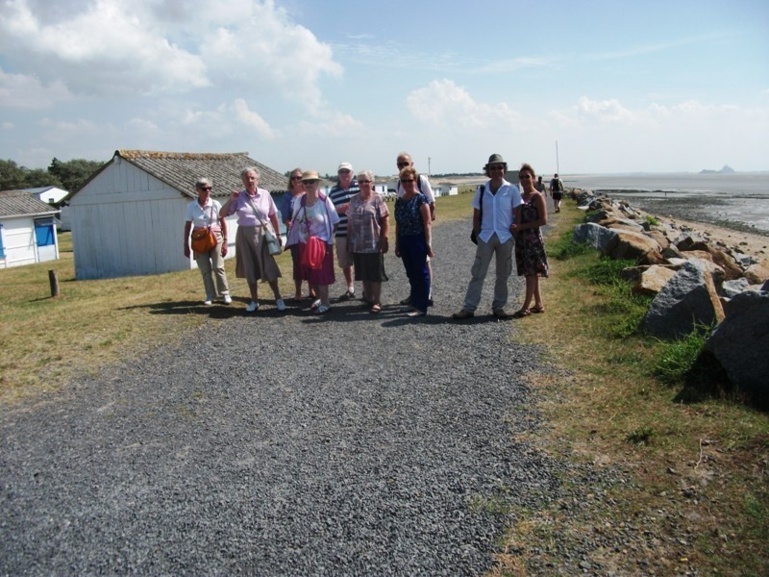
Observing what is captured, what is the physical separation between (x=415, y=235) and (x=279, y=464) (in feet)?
13.8

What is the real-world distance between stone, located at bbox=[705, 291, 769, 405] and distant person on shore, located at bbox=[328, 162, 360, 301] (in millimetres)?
4840

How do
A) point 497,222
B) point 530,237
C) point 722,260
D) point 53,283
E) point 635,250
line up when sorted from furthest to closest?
1. point 53,283
2. point 722,260
3. point 635,250
4. point 530,237
5. point 497,222

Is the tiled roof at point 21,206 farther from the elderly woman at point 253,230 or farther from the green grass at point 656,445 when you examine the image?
the green grass at point 656,445

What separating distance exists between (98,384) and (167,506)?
2624 millimetres

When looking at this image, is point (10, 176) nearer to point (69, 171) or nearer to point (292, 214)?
point (69, 171)

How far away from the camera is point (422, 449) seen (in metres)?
4.08

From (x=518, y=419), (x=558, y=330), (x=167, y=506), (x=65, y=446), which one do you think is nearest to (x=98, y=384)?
(x=65, y=446)

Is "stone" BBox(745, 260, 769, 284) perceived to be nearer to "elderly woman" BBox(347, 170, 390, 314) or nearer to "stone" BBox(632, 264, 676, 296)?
"stone" BBox(632, 264, 676, 296)

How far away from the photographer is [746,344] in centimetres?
462

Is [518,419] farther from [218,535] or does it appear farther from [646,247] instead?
[646,247]

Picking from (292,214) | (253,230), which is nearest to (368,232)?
(292,214)

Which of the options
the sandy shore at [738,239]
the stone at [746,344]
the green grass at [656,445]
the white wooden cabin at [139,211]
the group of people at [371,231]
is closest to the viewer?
the green grass at [656,445]

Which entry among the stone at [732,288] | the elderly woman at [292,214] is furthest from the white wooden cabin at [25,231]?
the stone at [732,288]

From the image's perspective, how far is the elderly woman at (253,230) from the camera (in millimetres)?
8141
